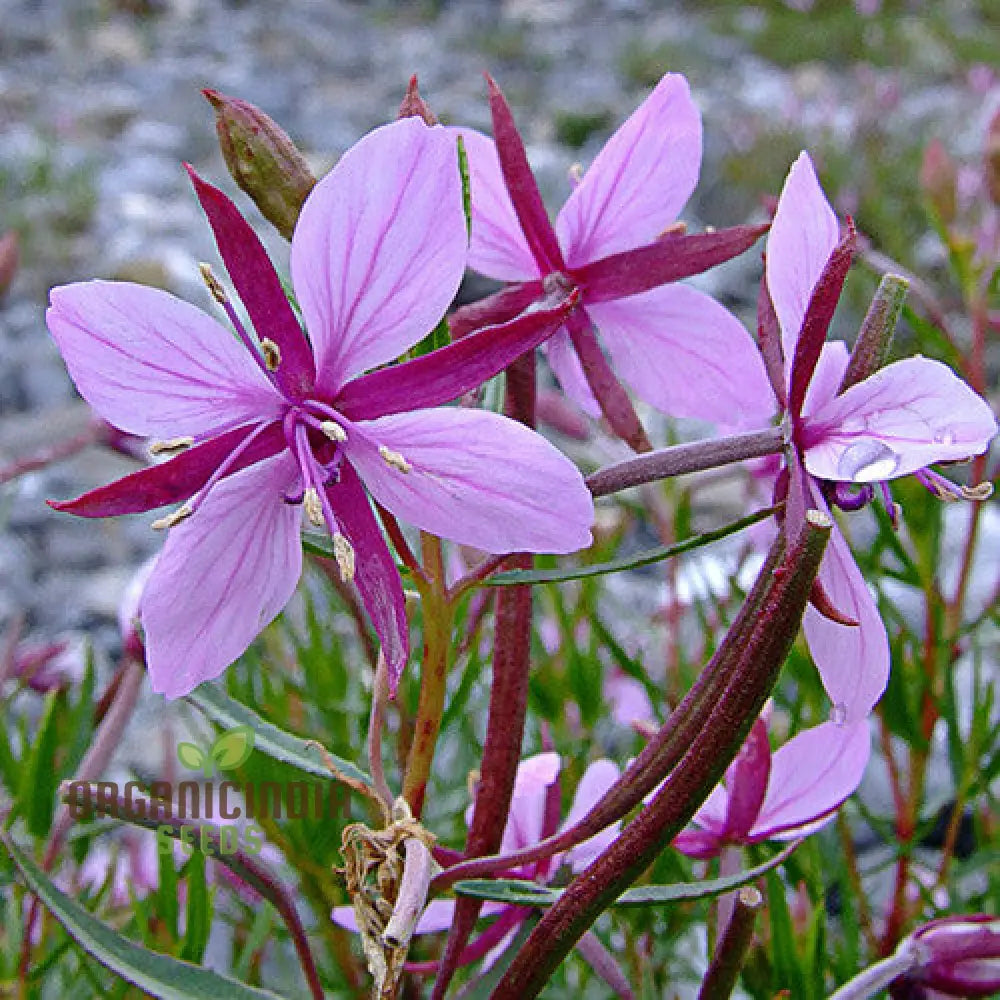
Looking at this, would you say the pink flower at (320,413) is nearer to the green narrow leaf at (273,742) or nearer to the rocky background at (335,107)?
the green narrow leaf at (273,742)

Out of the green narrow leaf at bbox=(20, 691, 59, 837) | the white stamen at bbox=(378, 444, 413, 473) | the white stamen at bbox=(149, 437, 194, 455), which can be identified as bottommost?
the green narrow leaf at bbox=(20, 691, 59, 837)

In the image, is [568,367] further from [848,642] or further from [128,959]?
[128,959]

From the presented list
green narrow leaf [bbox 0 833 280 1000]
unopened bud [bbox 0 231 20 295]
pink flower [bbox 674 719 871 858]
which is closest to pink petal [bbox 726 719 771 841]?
pink flower [bbox 674 719 871 858]

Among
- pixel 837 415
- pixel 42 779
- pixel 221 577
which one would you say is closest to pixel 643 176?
pixel 837 415

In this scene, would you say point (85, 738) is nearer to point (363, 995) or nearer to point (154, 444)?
point (363, 995)

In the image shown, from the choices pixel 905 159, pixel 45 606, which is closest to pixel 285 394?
pixel 45 606

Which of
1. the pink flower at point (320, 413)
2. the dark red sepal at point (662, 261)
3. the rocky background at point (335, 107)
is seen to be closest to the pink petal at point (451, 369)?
the pink flower at point (320, 413)

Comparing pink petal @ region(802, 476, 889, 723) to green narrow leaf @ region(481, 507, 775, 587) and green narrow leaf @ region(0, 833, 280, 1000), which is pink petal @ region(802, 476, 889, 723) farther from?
green narrow leaf @ region(0, 833, 280, 1000)
